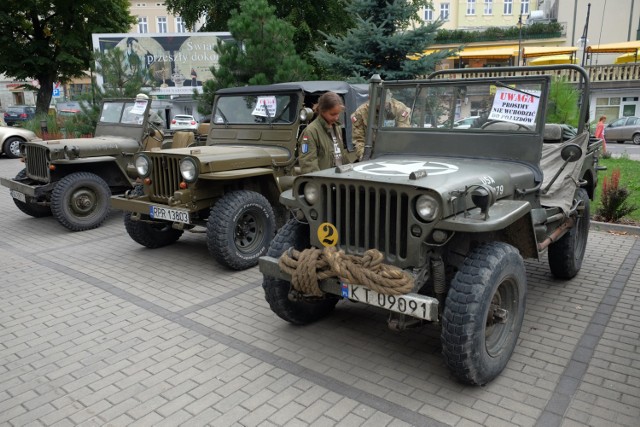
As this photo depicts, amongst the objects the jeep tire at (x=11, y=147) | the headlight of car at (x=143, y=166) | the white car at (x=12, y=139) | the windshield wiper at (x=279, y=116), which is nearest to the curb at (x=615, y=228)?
the windshield wiper at (x=279, y=116)

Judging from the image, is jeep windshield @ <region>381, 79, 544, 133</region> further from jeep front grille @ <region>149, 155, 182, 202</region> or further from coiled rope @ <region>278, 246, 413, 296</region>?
jeep front grille @ <region>149, 155, 182, 202</region>

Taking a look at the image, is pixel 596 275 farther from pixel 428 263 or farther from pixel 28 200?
pixel 28 200

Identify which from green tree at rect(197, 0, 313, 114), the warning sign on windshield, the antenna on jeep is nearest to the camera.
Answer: the warning sign on windshield

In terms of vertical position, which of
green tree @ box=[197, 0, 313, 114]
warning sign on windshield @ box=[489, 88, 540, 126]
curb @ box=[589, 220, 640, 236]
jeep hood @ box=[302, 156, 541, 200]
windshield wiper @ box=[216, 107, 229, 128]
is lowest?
curb @ box=[589, 220, 640, 236]

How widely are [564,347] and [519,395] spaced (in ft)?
2.83

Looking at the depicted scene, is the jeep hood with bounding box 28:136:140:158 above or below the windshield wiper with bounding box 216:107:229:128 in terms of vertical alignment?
below

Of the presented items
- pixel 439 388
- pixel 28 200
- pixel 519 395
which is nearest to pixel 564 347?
pixel 519 395

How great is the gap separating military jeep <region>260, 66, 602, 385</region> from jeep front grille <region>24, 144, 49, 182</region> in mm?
5255

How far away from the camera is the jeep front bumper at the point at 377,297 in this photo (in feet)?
10.1

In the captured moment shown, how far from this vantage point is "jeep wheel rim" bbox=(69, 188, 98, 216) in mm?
7730

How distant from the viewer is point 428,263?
11.3ft

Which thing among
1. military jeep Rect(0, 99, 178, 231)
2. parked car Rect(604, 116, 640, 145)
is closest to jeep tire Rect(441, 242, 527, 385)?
military jeep Rect(0, 99, 178, 231)

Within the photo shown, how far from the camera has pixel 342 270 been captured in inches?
132

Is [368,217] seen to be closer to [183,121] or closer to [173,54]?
[173,54]
